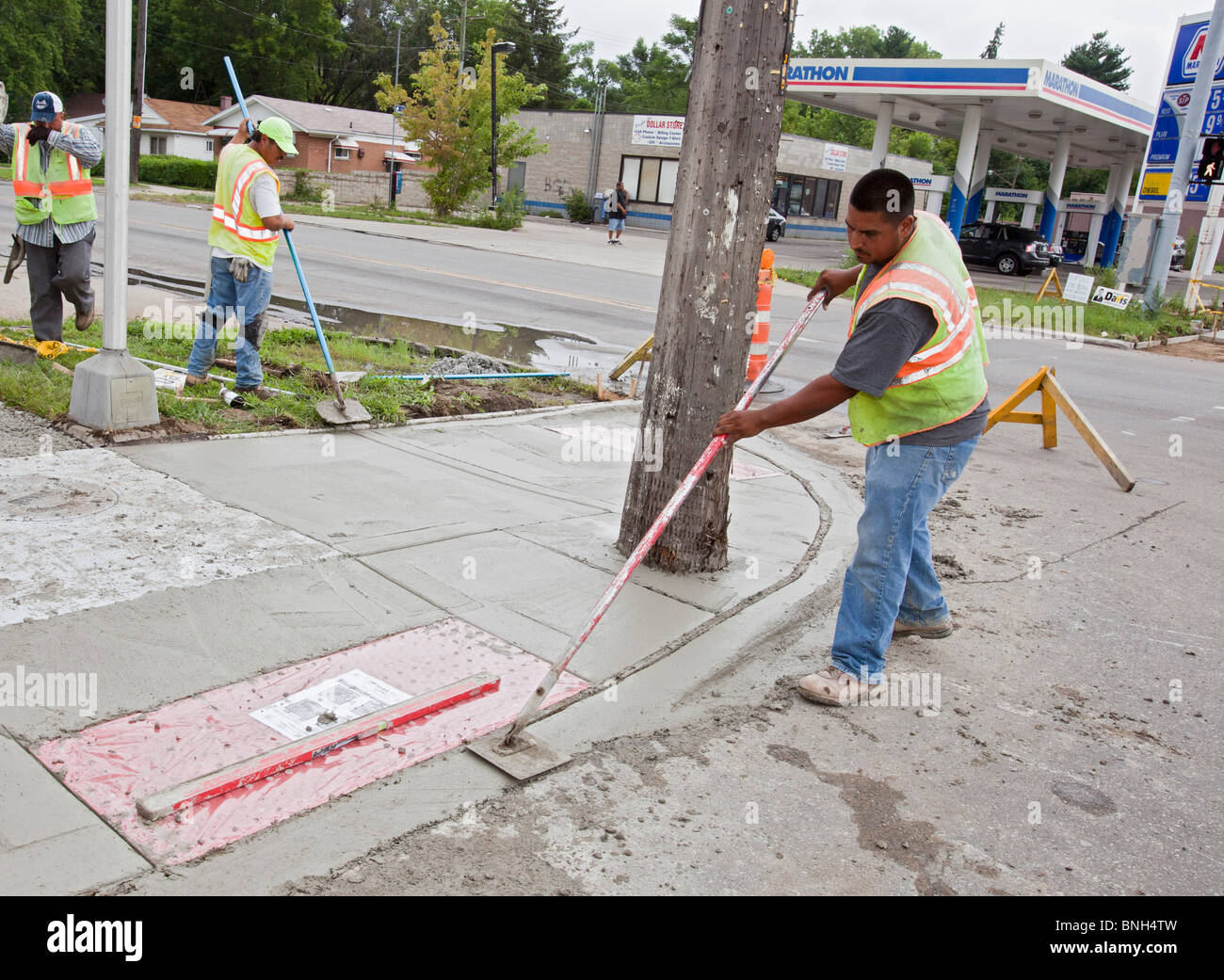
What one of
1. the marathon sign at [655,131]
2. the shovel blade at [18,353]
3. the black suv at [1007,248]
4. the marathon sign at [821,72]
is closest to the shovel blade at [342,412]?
the shovel blade at [18,353]

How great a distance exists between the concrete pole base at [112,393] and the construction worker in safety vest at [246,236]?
1.03 m

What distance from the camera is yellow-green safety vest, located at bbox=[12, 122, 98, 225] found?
729 cm

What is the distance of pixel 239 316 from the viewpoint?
22.9 feet

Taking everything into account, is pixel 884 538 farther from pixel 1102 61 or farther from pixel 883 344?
pixel 1102 61

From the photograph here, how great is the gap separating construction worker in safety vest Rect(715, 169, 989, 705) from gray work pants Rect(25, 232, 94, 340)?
6053mm

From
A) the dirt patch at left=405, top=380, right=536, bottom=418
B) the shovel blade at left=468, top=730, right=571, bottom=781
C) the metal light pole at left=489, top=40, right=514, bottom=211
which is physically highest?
the metal light pole at left=489, top=40, right=514, bottom=211

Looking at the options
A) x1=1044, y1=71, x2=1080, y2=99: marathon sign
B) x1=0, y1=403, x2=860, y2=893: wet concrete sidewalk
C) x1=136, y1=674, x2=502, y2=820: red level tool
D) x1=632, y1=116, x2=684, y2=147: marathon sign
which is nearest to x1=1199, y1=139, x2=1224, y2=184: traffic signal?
x1=1044, y1=71, x2=1080, y2=99: marathon sign

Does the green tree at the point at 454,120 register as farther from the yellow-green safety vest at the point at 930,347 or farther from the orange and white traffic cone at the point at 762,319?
the yellow-green safety vest at the point at 930,347

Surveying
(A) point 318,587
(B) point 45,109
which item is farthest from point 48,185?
(A) point 318,587

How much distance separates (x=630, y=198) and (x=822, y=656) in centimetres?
4733

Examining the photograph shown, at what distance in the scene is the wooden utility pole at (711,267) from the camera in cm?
462

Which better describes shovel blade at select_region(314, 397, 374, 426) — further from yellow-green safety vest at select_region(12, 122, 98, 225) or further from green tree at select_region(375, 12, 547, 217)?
green tree at select_region(375, 12, 547, 217)
